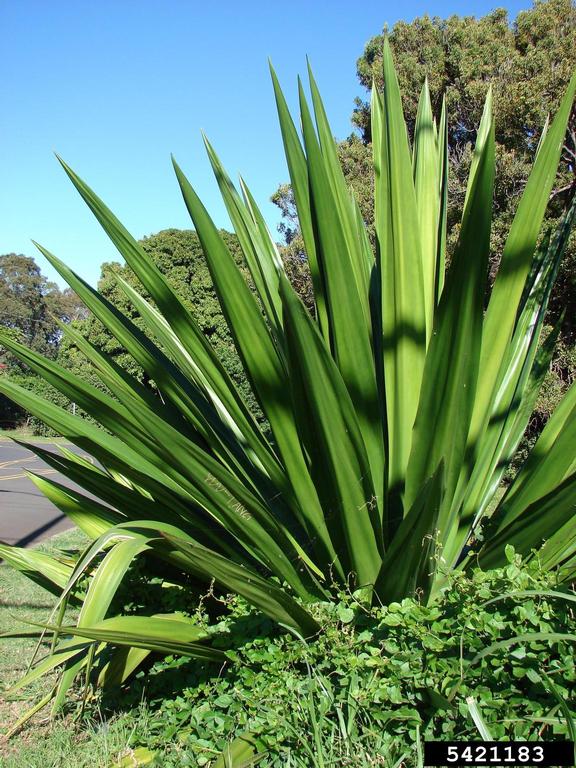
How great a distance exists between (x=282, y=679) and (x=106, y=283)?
1054 inches

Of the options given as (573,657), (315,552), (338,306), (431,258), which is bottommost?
(573,657)

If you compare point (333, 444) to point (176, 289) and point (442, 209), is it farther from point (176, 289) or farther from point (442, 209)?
point (176, 289)

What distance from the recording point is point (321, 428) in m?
1.85

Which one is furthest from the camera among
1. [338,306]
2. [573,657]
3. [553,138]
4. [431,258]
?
[431,258]

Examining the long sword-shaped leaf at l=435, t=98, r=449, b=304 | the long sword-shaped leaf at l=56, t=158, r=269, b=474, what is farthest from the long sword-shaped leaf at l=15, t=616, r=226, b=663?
the long sword-shaped leaf at l=435, t=98, r=449, b=304

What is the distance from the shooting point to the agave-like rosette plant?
180 cm

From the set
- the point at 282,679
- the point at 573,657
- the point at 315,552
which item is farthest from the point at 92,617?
the point at 573,657

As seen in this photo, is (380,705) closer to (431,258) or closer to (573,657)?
(573,657)

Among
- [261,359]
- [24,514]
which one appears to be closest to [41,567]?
[261,359]

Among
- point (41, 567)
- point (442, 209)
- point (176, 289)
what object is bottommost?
point (41, 567)

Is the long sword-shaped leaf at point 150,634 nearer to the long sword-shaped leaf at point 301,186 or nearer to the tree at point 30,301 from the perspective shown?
the long sword-shaped leaf at point 301,186

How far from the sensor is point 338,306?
6.33ft

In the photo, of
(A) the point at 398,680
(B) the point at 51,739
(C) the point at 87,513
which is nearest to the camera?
(A) the point at 398,680

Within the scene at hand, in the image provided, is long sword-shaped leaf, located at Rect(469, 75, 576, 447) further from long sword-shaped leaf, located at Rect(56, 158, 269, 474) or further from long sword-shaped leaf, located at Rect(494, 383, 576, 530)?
long sword-shaped leaf, located at Rect(56, 158, 269, 474)
